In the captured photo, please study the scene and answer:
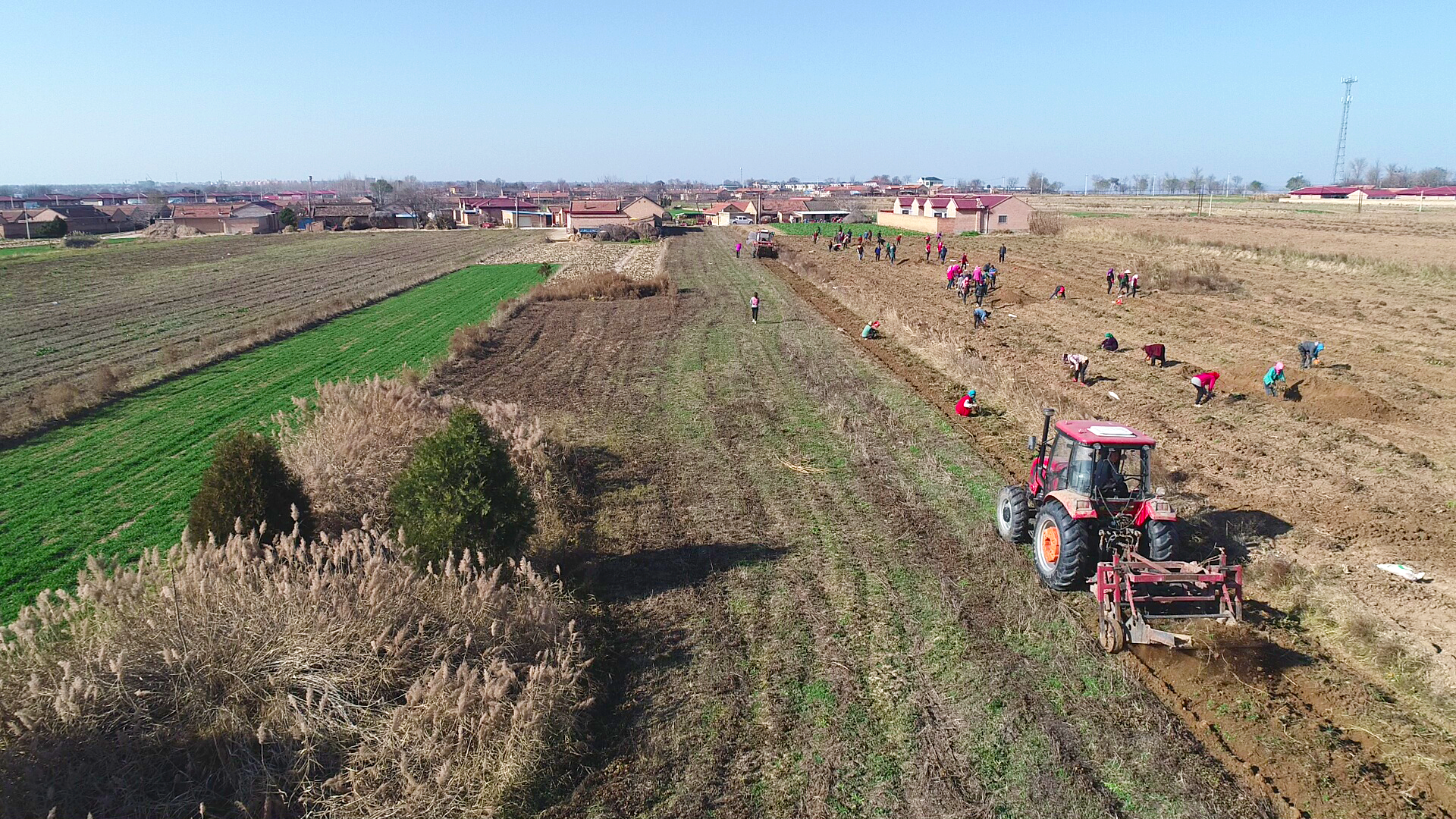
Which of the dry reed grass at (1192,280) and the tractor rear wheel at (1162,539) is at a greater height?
the dry reed grass at (1192,280)

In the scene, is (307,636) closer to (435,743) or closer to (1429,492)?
(435,743)

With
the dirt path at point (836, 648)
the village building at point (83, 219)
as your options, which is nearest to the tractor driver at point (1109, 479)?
the dirt path at point (836, 648)

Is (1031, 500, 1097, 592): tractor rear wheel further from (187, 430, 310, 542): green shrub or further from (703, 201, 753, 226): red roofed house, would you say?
(703, 201, 753, 226): red roofed house

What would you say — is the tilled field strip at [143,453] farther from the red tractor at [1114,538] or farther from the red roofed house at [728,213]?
the red roofed house at [728,213]

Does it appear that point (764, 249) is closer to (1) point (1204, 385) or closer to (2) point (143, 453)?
(1) point (1204, 385)

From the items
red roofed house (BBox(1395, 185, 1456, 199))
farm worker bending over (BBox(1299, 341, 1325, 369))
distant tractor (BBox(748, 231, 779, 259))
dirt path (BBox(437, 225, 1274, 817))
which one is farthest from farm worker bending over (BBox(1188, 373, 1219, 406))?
red roofed house (BBox(1395, 185, 1456, 199))

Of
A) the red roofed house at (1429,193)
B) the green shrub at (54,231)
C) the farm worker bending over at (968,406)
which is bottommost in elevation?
the farm worker bending over at (968,406)

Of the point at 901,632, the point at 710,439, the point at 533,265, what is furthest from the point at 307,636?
the point at 533,265
